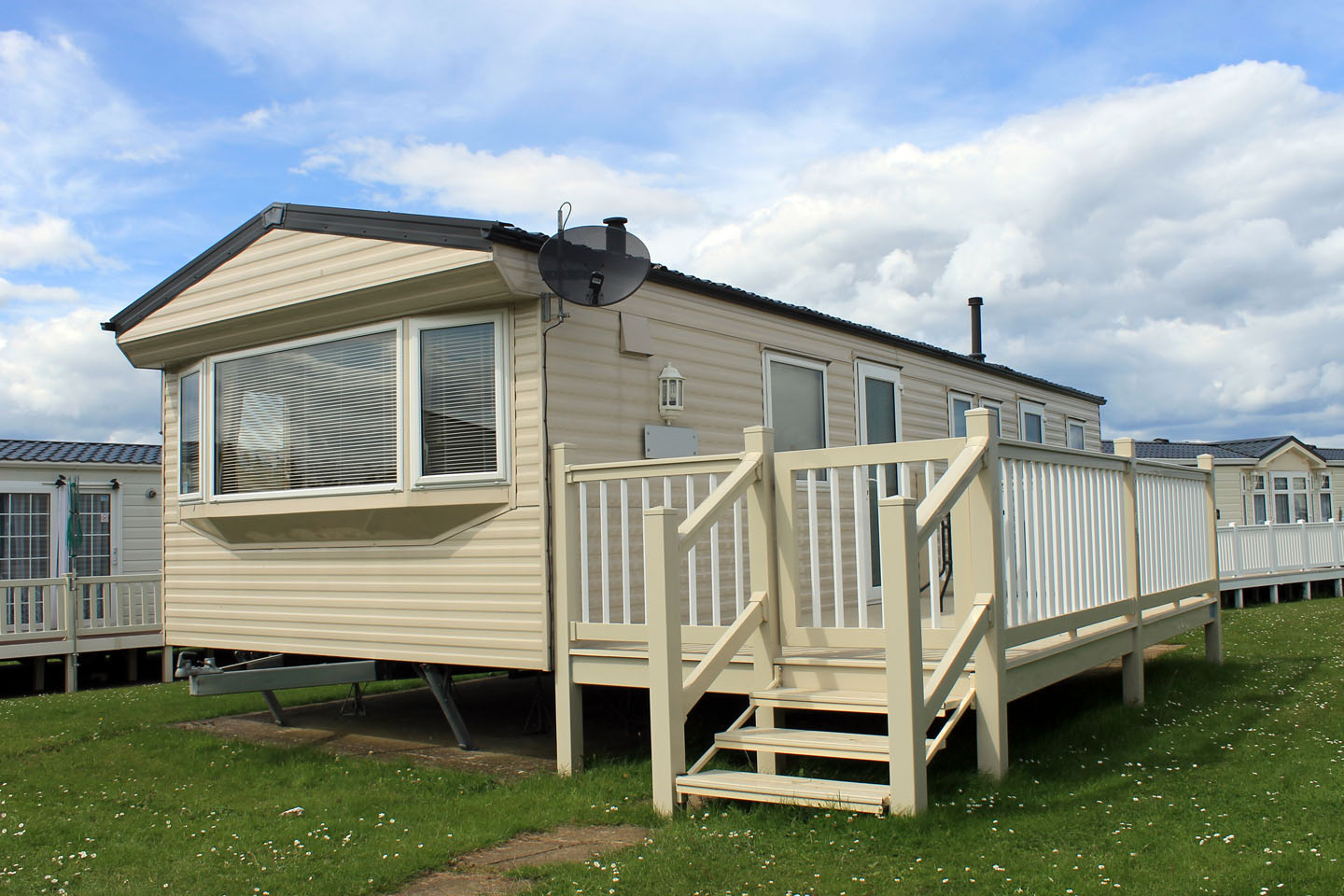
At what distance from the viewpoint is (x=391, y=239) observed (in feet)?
22.2

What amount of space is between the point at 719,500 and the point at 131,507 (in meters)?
15.8

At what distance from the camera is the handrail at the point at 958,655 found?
4.74m

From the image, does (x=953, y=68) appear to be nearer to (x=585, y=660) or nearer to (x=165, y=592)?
(x=585, y=660)

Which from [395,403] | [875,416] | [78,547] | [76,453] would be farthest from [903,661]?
[76,453]

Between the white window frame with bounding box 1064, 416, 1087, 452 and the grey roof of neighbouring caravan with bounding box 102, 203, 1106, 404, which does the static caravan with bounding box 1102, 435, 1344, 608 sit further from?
the grey roof of neighbouring caravan with bounding box 102, 203, 1106, 404

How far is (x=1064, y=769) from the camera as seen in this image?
5461 millimetres

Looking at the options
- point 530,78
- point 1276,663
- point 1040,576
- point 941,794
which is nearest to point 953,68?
point 530,78

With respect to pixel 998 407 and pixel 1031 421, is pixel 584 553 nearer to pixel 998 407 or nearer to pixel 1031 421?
pixel 998 407

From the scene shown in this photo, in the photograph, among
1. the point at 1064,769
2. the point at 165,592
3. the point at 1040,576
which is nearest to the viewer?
the point at 1064,769

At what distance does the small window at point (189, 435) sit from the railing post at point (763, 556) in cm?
471

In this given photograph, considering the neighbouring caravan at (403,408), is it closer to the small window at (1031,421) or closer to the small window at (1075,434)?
the small window at (1031,421)

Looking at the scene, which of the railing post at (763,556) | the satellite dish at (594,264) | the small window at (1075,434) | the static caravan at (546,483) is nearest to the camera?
the static caravan at (546,483)

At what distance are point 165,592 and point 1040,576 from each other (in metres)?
6.75

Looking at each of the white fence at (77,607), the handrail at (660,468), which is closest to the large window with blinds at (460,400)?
the handrail at (660,468)
